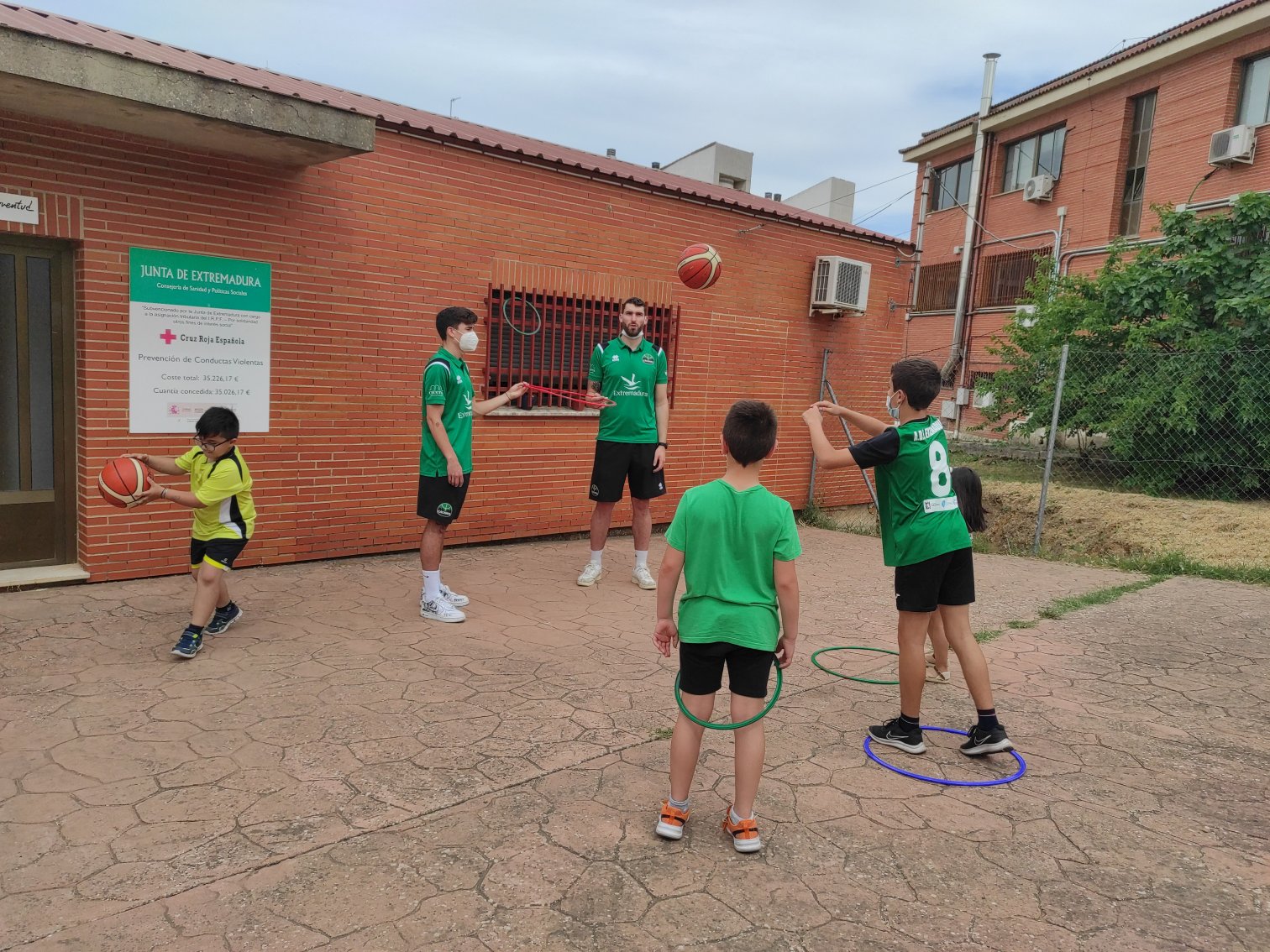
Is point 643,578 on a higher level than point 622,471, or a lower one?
lower

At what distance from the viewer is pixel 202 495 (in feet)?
14.7

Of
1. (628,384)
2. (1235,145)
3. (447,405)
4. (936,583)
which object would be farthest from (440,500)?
(1235,145)

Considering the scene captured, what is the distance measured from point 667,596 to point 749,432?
2.02 ft

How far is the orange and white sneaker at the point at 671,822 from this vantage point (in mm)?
2873

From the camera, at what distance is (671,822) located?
2.89 meters

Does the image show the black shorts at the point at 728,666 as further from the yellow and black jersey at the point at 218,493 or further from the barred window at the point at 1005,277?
the barred window at the point at 1005,277

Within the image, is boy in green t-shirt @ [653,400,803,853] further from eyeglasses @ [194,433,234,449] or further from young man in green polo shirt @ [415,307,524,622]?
eyeglasses @ [194,433,234,449]

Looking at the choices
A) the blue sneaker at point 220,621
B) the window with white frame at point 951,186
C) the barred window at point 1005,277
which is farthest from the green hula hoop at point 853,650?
the window with white frame at point 951,186

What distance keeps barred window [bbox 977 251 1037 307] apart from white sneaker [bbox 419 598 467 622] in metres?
20.3

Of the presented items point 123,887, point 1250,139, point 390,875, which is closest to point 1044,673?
point 390,875

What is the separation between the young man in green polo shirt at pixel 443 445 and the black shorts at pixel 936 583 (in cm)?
281

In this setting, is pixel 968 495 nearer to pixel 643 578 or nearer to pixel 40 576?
pixel 643 578

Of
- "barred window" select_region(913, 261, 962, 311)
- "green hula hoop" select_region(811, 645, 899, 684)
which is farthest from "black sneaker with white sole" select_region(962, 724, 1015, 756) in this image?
"barred window" select_region(913, 261, 962, 311)

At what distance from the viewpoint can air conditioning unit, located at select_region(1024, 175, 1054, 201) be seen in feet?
68.4
